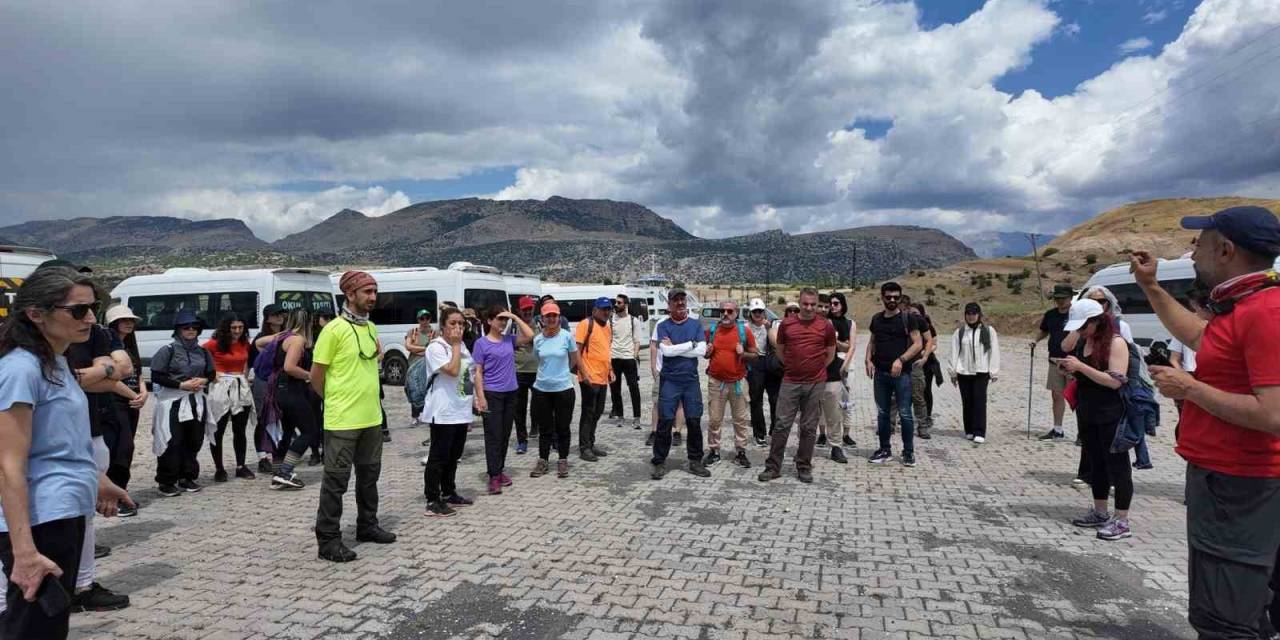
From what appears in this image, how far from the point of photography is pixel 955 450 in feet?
26.8

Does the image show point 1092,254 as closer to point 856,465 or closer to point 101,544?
point 856,465

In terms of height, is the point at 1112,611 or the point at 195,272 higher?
the point at 195,272

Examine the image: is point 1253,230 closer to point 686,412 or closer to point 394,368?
point 686,412

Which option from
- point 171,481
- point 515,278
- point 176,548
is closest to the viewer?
point 176,548

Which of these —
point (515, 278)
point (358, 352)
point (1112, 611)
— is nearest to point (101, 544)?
point (358, 352)

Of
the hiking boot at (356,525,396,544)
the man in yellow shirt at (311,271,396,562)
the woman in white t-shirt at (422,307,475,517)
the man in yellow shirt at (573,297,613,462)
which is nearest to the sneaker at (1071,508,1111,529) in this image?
the man in yellow shirt at (573,297,613,462)

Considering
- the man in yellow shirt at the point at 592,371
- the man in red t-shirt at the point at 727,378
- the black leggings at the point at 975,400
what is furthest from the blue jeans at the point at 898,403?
the man in yellow shirt at the point at 592,371

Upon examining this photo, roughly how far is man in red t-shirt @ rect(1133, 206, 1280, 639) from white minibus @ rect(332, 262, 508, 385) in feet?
44.4

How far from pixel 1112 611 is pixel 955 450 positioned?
15.0 ft

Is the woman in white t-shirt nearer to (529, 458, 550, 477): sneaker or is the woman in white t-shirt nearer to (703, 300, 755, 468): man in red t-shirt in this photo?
(529, 458, 550, 477): sneaker

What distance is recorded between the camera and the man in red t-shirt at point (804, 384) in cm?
674

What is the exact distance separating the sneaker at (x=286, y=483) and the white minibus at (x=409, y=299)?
8399 millimetres

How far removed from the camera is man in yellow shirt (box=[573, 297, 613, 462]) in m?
7.91

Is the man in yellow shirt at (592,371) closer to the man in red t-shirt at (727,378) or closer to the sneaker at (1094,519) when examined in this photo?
the man in red t-shirt at (727,378)
